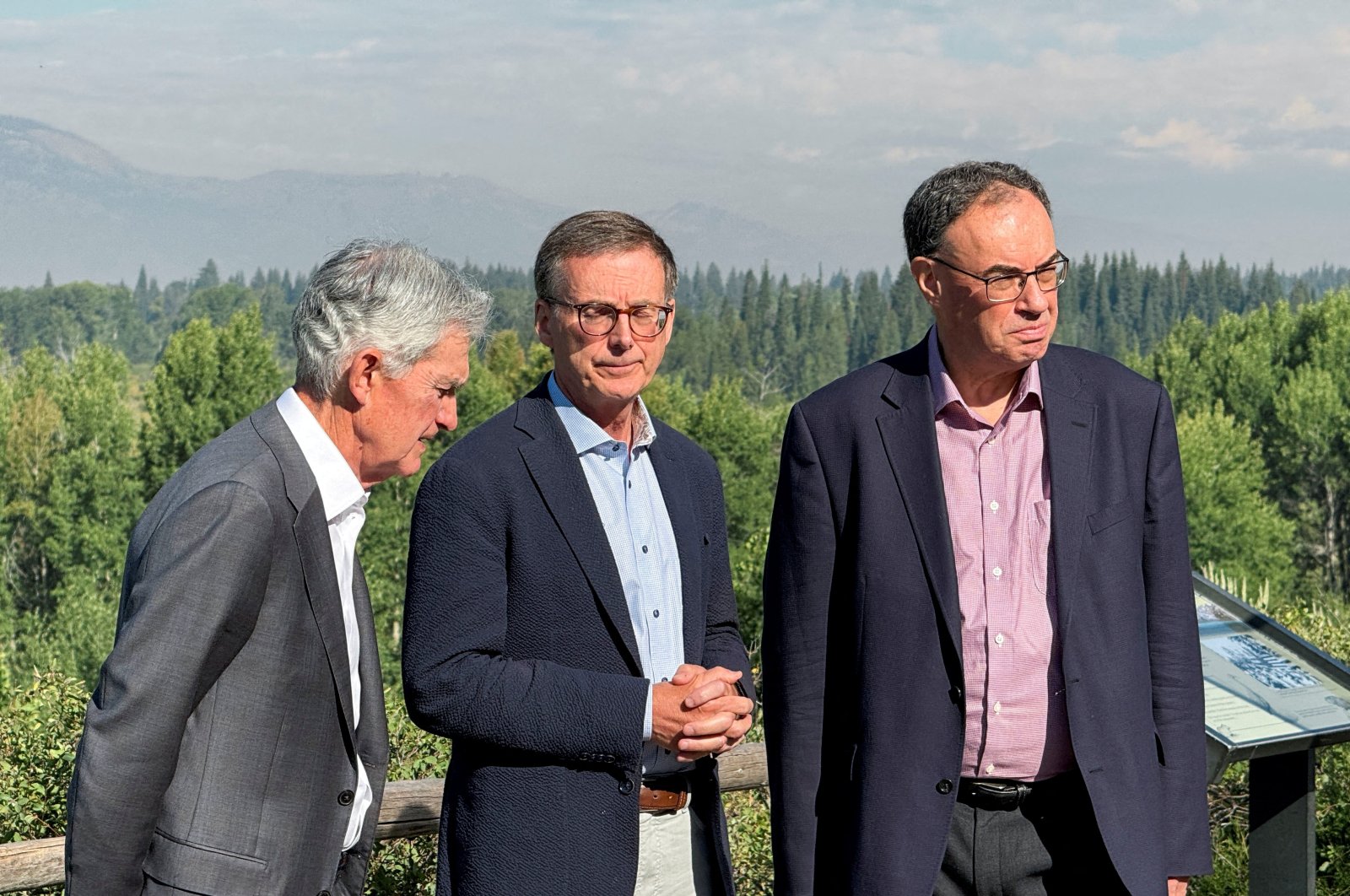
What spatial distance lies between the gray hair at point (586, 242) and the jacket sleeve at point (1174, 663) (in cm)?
117

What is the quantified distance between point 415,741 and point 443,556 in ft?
12.9

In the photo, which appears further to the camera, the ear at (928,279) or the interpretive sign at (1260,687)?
the interpretive sign at (1260,687)

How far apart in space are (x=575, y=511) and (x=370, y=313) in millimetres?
595

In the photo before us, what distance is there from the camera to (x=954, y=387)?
3.18 metres

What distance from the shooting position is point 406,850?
5.18m

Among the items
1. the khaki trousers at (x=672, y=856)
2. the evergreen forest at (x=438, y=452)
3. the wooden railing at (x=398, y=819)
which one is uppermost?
the khaki trousers at (x=672, y=856)

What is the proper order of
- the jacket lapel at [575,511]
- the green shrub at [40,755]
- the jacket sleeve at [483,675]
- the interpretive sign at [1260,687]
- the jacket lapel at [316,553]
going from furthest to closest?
the green shrub at [40,755]
the interpretive sign at [1260,687]
the jacket lapel at [575,511]
the jacket sleeve at [483,675]
the jacket lapel at [316,553]

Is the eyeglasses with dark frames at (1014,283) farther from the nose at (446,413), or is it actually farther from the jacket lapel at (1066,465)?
the nose at (446,413)

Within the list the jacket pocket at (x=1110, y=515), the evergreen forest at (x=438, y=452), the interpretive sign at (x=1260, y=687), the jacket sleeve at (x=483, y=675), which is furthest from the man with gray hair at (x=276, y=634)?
the evergreen forest at (x=438, y=452)

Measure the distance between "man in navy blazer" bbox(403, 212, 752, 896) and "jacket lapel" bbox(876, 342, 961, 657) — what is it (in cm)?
48

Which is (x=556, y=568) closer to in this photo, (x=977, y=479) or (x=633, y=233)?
(x=633, y=233)

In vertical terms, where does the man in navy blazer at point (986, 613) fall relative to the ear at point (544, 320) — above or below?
below

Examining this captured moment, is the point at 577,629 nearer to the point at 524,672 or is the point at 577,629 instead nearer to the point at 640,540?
the point at 524,672

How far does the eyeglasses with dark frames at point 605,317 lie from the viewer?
303 cm
